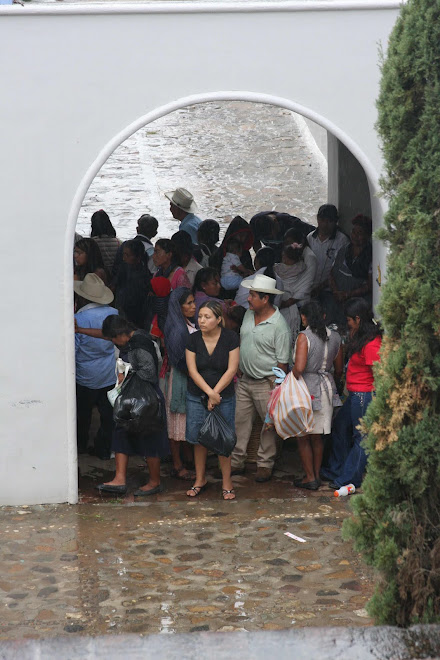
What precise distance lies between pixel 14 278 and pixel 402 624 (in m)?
4.63

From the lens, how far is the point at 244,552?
7.33m

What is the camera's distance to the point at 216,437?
8258mm

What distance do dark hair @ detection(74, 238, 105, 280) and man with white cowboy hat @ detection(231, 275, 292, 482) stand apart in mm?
1809

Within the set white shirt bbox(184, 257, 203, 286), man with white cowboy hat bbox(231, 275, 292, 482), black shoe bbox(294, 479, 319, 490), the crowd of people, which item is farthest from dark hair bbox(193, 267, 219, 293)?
black shoe bbox(294, 479, 319, 490)

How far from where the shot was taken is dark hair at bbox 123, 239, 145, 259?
34.0 ft

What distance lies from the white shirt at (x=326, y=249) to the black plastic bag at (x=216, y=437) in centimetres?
289

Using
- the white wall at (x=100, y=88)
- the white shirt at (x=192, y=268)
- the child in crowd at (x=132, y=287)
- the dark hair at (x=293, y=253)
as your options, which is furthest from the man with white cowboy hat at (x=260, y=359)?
the child in crowd at (x=132, y=287)

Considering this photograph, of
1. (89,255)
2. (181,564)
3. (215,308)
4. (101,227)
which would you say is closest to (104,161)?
(215,308)

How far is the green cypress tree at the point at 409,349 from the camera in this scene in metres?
4.48

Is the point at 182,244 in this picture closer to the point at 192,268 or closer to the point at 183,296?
the point at 192,268

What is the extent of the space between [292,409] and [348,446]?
766mm

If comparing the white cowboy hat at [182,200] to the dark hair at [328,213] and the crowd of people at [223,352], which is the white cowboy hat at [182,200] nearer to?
the crowd of people at [223,352]

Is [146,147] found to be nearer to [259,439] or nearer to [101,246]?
[101,246]

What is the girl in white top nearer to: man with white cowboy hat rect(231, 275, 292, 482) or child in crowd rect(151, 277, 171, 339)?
man with white cowboy hat rect(231, 275, 292, 482)
